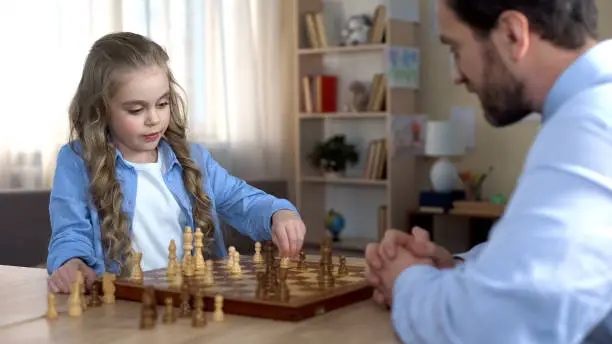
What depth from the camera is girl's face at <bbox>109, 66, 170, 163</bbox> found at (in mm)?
2156

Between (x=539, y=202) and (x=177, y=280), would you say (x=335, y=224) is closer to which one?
(x=177, y=280)

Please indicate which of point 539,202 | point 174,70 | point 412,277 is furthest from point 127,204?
point 174,70

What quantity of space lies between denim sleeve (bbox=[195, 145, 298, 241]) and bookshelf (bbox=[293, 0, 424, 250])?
3.44 metres

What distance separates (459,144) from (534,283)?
15.3 ft

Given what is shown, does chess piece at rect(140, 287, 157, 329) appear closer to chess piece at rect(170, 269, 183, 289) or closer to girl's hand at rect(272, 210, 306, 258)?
chess piece at rect(170, 269, 183, 289)

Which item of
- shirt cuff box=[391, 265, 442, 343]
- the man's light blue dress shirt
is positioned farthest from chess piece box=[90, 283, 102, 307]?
the man's light blue dress shirt

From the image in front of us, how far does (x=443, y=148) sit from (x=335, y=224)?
118 cm

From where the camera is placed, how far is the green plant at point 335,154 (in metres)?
6.17

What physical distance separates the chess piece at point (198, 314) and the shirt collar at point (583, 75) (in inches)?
25.9

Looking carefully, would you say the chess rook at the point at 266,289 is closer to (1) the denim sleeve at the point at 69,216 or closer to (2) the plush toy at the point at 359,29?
(1) the denim sleeve at the point at 69,216

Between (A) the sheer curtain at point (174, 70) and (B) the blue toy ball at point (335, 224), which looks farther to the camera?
(B) the blue toy ball at point (335, 224)

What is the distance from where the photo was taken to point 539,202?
101 centimetres

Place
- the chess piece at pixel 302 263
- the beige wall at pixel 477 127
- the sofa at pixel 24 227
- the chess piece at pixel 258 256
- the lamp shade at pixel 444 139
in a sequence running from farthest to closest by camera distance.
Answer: the beige wall at pixel 477 127 < the lamp shade at pixel 444 139 < the sofa at pixel 24 227 < the chess piece at pixel 258 256 < the chess piece at pixel 302 263

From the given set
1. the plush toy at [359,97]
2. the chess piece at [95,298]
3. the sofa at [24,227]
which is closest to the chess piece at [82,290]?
the chess piece at [95,298]
